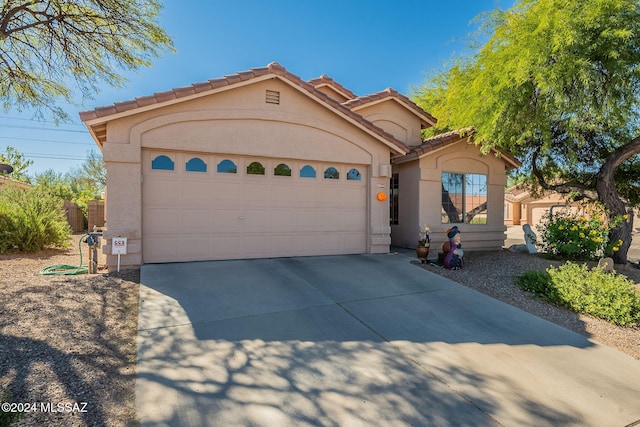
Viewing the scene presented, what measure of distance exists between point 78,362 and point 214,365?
137cm

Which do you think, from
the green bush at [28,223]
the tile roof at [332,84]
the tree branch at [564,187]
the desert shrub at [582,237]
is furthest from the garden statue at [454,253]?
the green bush at [28,223]

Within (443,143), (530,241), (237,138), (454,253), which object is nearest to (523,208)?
(530,241)

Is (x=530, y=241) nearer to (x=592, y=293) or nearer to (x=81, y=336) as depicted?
(x=592, y=293)

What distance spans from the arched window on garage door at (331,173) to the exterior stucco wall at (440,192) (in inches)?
112

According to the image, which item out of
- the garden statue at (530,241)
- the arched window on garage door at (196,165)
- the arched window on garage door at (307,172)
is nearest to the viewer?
the arched window on garage door at (196,165)

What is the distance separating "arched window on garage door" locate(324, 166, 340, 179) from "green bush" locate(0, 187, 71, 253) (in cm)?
873

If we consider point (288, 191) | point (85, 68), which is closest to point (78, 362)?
point (288, 191)

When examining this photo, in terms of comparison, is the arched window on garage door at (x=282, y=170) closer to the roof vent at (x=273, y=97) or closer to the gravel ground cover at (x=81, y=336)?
the roof vent at (x=273, y=97)

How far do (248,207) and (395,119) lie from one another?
682cm

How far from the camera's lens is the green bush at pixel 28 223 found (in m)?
9.48

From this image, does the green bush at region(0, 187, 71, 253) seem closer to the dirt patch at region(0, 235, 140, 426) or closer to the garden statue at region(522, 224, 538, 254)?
the dirt patch at region(0, 235, 140, 426)

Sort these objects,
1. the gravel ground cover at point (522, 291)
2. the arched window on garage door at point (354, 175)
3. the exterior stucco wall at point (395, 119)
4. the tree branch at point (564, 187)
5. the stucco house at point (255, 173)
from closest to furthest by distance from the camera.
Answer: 1. the gravel ground cover at point (522, 291)
2. the stucco house at point (255, 173)
3. the arched window on garage door at point (354, 175)
4. the tree branch at point (564, 187)
5. the exterior stucco wall at point (395, 119)

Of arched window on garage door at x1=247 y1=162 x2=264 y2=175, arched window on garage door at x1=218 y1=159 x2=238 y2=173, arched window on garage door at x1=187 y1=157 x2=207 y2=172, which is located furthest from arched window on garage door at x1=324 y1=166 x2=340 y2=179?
arched window on garage door at x1=187 y1=157 x2=207 y2=172

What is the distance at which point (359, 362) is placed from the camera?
359cm
